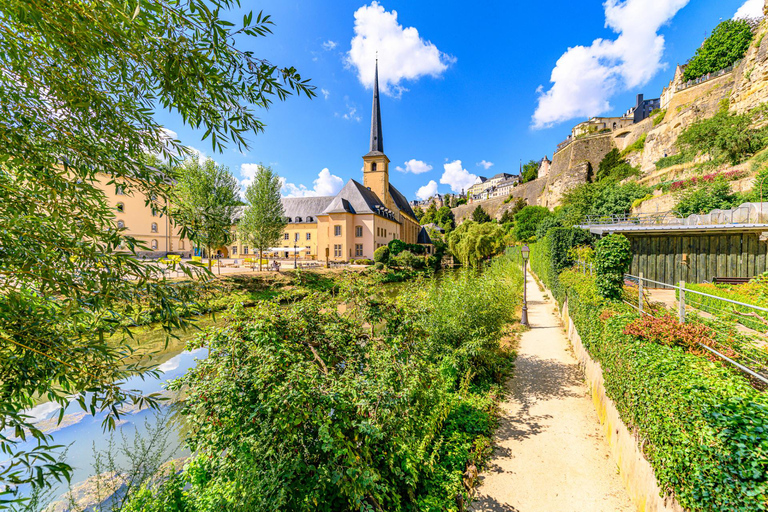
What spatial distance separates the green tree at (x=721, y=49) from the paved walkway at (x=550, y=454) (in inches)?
2321

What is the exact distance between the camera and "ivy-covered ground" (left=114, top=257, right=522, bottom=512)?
2334 mm

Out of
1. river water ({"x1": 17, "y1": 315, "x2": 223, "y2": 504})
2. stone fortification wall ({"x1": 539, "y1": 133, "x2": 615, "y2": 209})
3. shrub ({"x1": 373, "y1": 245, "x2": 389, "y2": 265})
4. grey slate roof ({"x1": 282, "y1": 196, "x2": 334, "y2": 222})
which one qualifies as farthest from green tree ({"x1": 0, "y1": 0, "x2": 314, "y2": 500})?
stone fortification wall ({"x1": 539, "y1": 133, "x2": 615, "y2": 209})

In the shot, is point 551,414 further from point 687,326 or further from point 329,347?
point 329,347

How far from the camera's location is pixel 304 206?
41.0 m

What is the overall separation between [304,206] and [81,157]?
40.7m

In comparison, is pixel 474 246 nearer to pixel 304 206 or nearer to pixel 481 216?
pixel 304 206

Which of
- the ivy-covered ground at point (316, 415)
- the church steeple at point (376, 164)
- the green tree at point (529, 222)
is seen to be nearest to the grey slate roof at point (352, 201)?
the church steeple at point (376, 164)

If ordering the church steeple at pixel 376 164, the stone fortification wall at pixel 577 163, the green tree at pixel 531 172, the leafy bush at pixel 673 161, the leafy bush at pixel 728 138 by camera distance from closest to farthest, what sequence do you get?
the leafy bush at pixel 728 138, the leafy bush at pixel 673 161, the church steeple at pixel 376 164, the stone fortification wall at pixel 577 163, the green tree at pixel 531 172

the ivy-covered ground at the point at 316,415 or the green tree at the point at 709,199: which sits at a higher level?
the green tree at the point at 709,199

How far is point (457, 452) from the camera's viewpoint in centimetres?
445

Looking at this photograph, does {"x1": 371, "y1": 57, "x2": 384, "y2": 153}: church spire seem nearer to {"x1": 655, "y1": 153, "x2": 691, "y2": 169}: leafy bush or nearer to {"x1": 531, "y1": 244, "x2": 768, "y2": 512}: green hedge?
{"x1": 655, "y1": 153, "x2": 691, "y2": 169}: leafy bush

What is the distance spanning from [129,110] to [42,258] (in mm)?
1194

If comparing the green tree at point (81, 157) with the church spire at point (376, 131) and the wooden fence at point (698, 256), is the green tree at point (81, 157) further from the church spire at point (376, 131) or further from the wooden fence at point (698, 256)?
the church spire at point (376, 131)

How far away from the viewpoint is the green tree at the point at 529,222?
1764 inches
